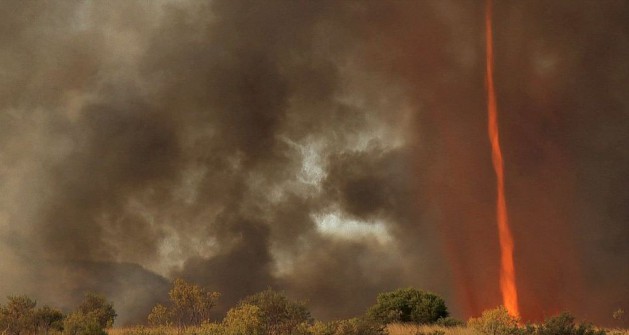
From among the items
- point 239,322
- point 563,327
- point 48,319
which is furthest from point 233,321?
point 563,327

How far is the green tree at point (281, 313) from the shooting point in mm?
32372

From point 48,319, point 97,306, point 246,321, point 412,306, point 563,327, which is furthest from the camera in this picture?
point 412,306

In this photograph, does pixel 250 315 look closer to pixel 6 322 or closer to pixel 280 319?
pixel 280 319

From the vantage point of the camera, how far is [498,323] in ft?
117

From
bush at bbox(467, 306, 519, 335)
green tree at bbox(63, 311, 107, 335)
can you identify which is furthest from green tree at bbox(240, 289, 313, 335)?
bush at bbox(467, 306, 519, 335)

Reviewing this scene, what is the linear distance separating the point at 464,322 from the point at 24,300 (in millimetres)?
28300

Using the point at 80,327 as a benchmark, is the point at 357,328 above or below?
above

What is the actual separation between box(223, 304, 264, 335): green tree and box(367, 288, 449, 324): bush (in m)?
17.2

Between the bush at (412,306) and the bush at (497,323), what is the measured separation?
10.3m

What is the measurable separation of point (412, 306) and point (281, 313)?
18185 mm

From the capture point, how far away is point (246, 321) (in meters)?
30.1

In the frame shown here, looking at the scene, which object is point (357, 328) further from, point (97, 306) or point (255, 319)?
point (97, 306)

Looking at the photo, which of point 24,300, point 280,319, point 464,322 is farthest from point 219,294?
point 464,322

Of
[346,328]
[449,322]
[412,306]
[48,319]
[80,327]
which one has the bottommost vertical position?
[80,327]
